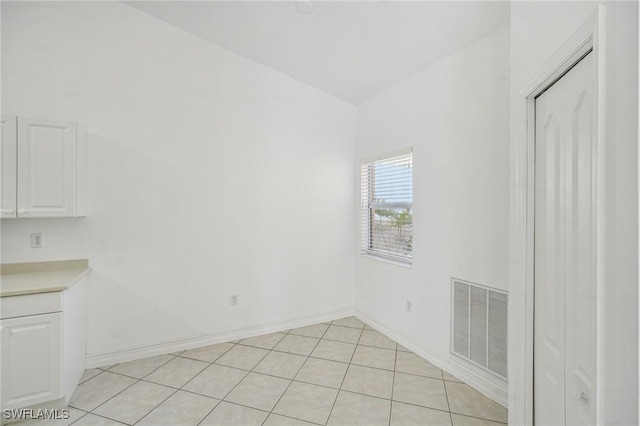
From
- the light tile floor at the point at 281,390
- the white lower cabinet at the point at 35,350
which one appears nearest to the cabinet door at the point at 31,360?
the white lower cabinet at the point at 35,350

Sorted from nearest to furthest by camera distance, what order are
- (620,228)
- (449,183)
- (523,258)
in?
(620,228)
(523,258)
(449,183)

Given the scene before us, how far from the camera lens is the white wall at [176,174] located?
2.48 metres

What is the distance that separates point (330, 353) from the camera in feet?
9.47

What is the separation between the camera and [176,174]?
2891 mm

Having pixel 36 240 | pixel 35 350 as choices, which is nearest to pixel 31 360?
pixel 35 350

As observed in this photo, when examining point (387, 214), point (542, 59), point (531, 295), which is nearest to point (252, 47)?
point (387, 214)

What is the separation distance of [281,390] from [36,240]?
233 centimetres

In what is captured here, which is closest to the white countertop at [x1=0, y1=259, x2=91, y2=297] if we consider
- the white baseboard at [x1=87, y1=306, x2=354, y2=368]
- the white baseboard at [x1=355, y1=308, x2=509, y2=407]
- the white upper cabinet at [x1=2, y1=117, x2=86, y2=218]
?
the white upper cabinet at [x1=2, y1=117, x2=86, y2=218]

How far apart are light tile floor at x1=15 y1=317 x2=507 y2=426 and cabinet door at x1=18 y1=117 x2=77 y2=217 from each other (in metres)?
1.43

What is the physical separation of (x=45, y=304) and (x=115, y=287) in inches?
27.0

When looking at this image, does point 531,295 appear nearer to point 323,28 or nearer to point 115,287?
point 323,28

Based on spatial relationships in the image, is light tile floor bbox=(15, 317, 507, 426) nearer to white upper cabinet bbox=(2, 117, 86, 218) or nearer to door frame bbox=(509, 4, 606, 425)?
door frame bbox=(509, 4, 606, 425)

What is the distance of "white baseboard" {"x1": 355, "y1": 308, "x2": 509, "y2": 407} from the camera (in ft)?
6.95

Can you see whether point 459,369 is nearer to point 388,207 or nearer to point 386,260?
point 386,260
